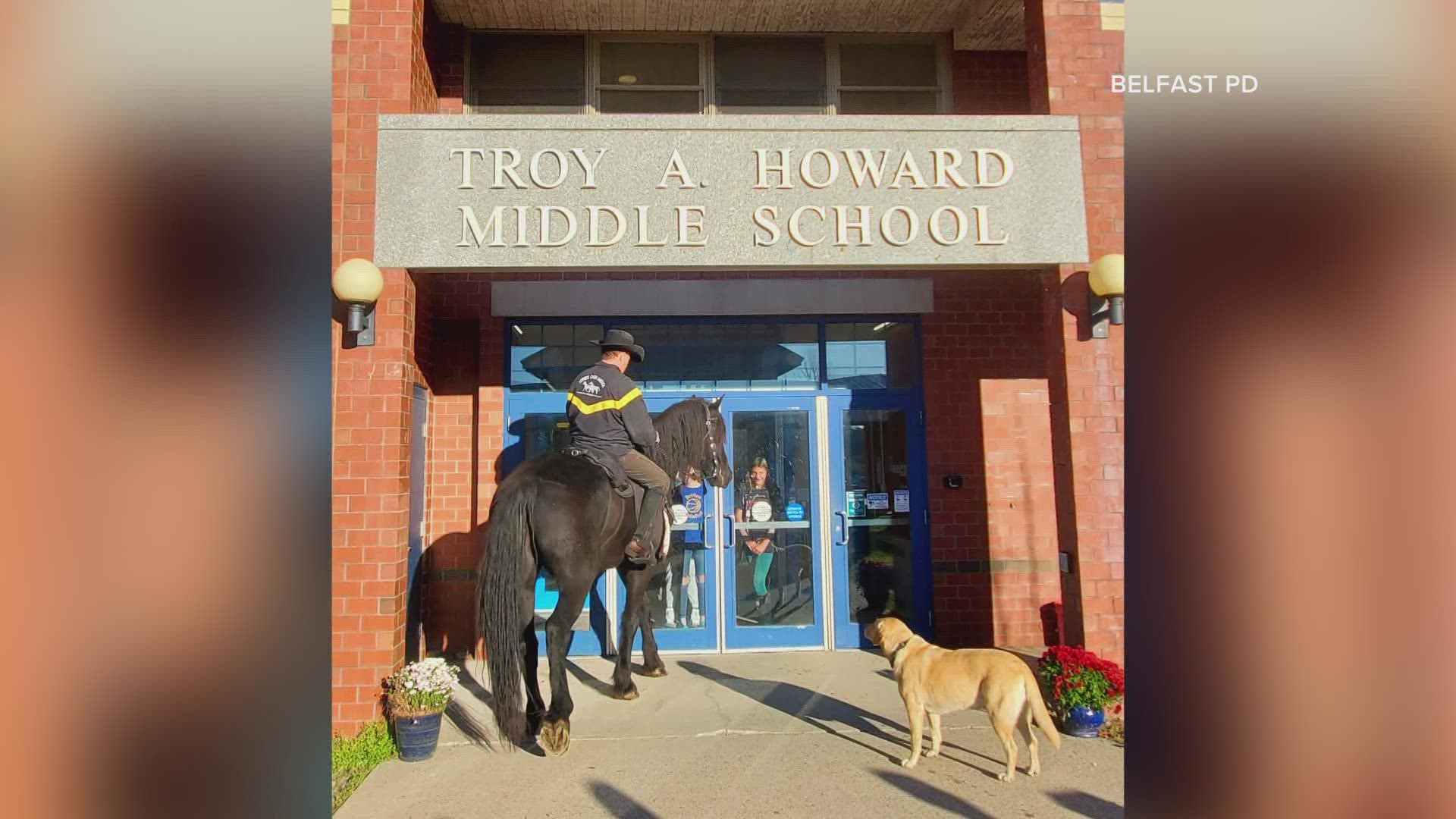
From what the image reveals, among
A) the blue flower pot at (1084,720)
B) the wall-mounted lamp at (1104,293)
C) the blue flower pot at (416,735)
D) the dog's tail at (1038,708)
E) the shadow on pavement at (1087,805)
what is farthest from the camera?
the wall-mounted lamp at (1104,293)

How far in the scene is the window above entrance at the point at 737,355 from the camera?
7.06m

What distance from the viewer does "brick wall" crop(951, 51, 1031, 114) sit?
7082mm

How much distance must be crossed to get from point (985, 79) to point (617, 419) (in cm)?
509

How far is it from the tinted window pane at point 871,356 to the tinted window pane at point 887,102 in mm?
2134

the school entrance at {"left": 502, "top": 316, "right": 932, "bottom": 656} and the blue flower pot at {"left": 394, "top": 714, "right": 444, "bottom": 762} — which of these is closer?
the blue flower pot at {"left": 394, "top": 714, "right": 444, "bottom": 762}

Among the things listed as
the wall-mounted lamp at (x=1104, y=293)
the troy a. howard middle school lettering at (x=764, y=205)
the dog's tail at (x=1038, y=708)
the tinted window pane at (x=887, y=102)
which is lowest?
the dog's tail at (x=1038, y=708)

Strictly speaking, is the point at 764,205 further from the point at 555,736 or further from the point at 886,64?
the point at 555,736

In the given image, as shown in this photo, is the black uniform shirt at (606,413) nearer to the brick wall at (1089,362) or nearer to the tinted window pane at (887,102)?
the brick wall at (1089,362)

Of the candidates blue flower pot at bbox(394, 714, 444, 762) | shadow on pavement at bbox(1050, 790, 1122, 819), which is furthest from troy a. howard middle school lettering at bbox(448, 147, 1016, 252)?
shadow on pavement at bbox(1050, 790, 1122, 819)

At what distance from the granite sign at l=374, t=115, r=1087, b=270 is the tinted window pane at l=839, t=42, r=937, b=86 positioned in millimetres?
2541

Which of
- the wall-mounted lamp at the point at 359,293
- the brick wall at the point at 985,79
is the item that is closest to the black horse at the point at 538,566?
the wall-mounted lamp at the point at 359,293

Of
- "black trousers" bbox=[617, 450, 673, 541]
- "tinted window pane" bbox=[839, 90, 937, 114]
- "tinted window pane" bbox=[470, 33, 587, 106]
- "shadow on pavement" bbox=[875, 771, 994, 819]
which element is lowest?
"shadow on pavement" bbox=[875, 771, 994, 819]

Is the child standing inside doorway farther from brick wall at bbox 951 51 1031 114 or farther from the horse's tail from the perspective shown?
brick wall at bbox 951 51 1031 114

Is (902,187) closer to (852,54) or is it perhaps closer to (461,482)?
(852,54)
